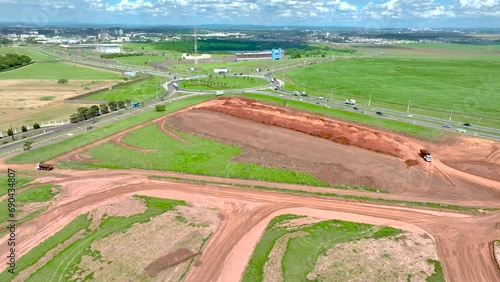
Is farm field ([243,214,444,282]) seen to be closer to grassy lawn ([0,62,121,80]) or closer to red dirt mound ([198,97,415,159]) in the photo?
red dirt mound ([198,97,415,159])

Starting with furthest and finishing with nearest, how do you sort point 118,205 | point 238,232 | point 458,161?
point 458,161, point 118,205, point 238,232

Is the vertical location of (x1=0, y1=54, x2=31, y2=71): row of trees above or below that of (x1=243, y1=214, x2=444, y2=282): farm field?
above

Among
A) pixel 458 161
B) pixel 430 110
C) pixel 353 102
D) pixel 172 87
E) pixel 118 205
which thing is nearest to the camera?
pixel 118 205

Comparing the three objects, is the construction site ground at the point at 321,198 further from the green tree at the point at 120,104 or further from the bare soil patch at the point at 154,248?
the green tree at the point at 120,104

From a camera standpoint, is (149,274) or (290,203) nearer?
(149,274)

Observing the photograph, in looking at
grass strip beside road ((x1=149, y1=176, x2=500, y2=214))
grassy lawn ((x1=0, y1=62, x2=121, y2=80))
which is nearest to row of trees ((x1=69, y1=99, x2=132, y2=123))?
grass strip beside road ((x1=149, y1=176, x2=500, y2=214))

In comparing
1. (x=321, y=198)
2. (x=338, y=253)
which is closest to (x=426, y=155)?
A: (x=321, y=198)

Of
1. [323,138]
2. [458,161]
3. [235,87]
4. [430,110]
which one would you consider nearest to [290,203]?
[323,138]

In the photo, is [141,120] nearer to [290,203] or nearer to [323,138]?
[323,138]

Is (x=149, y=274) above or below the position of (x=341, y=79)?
below
